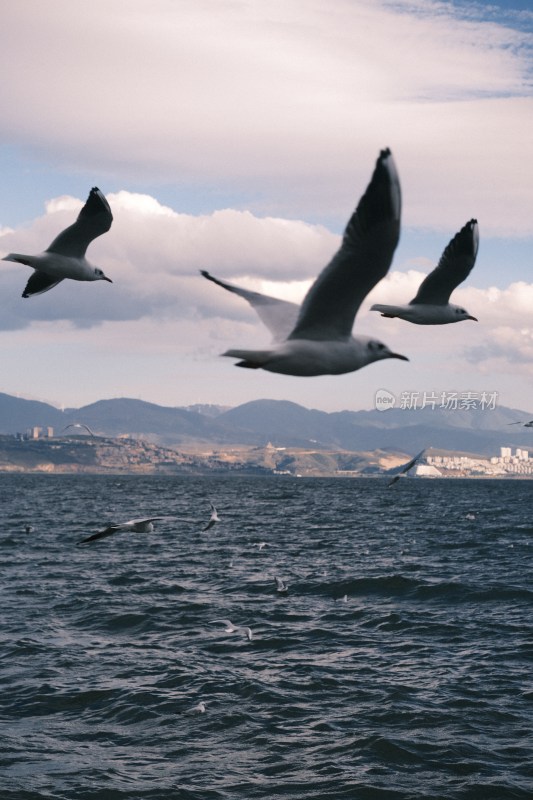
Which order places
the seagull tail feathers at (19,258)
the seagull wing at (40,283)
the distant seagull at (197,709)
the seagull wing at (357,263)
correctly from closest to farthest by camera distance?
1. the seagull wing at (357,263)
2. the seagull tail feathers at (19,258)
3. the seagull wing at (40,283)
4. the distant seagull at (197,709)

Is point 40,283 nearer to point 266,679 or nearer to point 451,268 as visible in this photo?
point 451,268

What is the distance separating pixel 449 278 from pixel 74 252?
14.8 feet

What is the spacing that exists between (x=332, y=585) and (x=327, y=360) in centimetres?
3428

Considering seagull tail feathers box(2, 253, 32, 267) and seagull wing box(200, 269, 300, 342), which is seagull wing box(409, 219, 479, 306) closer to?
seagull wing box(200, 269, 300, 342)

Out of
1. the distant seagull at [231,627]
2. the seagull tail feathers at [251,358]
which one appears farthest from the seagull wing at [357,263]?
the distant seagull at [231,627]

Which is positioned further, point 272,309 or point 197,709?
point 197,709

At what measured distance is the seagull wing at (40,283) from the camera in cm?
1076

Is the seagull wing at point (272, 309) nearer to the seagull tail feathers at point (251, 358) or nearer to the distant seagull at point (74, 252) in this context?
the seagull tail feathers at point (251, 358)

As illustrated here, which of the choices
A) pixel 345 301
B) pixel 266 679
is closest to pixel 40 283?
pixel 345 301

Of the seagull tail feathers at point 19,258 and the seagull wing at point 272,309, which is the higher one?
the seagull tail feathers at point 19,258

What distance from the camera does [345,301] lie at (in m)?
7.37

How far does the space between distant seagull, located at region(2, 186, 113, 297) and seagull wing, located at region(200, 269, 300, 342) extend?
2.65 meters

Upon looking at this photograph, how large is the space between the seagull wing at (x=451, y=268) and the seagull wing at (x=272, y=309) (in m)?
3.41

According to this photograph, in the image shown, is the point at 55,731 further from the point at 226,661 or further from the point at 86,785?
the point at 226,661
